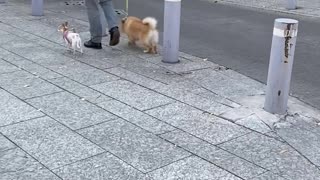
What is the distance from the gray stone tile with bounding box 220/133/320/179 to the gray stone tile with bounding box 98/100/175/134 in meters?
0.67

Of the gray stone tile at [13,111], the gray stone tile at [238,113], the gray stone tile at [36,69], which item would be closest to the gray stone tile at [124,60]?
the gray stone tile at [36,69]

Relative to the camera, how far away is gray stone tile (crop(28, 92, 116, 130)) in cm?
484

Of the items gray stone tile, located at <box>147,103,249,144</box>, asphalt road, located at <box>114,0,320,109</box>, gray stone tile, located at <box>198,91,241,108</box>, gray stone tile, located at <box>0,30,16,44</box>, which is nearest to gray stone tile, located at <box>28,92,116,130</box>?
gray stone tile, located at <box>147,103,249,144</box>

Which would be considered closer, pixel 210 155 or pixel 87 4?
pixel 210 155

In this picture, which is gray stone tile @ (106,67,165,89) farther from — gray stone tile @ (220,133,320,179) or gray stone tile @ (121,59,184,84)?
gray stone tile @ (220,133,320,179)

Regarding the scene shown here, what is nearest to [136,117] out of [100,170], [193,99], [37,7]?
[193,99]

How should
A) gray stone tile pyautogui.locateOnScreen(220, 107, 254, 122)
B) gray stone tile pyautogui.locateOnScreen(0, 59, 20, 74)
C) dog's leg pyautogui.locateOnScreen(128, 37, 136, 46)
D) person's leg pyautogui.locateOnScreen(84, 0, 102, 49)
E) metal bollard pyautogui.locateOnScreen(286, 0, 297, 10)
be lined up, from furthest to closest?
metal bollard pyautogui.locateOnScreen(286, 0, 297, 10) < dog's leg pyautogui.locateOnScreen(128, 37, 136, 46) < person's leg pyautogui.locateOnScreen(84, 0, 102, 49) < gray stone tile pyautogui.locateOnScreen(0, 59, 20, 74) < gray stone tile pyautogui.locateOnScreen(220, 107, 254, 122)

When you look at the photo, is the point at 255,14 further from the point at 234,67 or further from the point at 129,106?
the point at 129,106

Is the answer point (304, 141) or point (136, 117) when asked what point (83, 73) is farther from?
point (304, 141)

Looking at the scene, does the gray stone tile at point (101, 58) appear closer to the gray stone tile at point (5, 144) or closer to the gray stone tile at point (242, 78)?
the gray stone tile at point (242, 78)

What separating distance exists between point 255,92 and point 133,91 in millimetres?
1516

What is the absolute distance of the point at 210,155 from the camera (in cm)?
422

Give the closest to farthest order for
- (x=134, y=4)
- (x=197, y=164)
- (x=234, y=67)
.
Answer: (x=197, y=164)
(x=234, y=67)
(x=134, y=4)

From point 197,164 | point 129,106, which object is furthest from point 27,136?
point 197,164
